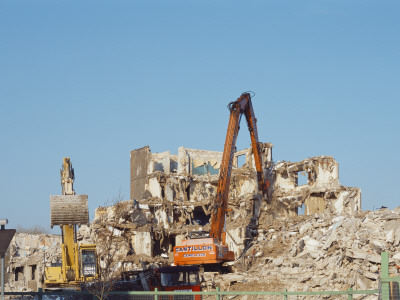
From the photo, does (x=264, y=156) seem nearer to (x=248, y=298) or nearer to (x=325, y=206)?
(x=325, y=206)

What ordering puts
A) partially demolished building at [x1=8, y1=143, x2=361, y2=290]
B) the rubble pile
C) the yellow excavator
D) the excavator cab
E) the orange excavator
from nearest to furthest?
the rubble pile < the yellow excavator < the excavator cab < the orange excavator < partially demolished building at [x1=8, y1=143, x2=361, y2=290]

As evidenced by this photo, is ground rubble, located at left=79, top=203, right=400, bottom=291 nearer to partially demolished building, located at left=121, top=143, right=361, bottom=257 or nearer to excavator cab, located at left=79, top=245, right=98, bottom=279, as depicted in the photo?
partially demolished building, located at left=121, top=143, right=361, bottom=257

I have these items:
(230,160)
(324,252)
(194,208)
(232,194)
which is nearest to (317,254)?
(324,252)

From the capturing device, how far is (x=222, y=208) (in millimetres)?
33719

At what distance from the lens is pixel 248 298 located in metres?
22.3

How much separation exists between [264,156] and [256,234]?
7805 millimetres

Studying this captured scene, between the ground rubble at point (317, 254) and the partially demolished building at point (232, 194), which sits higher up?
the partially demolished building at point (232, 194)

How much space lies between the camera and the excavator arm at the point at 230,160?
33.2 metres

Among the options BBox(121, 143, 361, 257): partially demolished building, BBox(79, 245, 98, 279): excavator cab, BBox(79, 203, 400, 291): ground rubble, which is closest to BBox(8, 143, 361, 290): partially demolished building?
BBox(121, 143, 361, 257): partially demolished building

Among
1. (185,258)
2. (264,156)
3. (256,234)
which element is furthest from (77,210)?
(264,156)

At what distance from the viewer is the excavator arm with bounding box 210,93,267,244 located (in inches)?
1309

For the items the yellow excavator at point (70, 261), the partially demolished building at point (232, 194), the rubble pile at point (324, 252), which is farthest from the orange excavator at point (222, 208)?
the yellow excavator at point (70, 261)

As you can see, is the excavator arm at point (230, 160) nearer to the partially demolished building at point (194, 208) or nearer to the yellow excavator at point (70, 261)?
the partially demolished building at point (194, 208)

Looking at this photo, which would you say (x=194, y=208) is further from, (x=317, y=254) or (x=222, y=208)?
(x=317, y=254)
